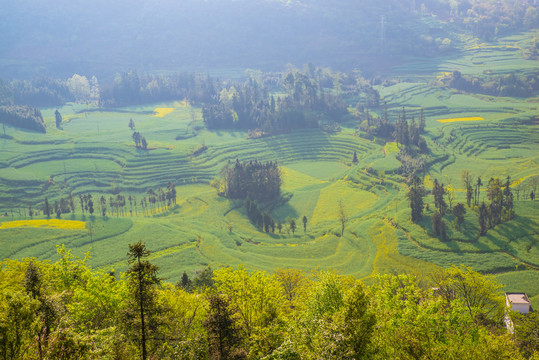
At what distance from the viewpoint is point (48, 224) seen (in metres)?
114

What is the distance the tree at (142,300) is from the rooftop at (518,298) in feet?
204

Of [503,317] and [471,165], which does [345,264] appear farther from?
[471,165]

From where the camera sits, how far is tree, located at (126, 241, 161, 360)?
3381 centimetres

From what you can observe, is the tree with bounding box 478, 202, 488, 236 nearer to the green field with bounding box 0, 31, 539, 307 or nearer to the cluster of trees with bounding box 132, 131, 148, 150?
the green field with bounding box 0, 31, 539, 307

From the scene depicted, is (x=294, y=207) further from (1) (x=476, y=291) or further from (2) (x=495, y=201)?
(1) (x=476, y=291)

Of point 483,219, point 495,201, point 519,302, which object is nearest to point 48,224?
point 519,302

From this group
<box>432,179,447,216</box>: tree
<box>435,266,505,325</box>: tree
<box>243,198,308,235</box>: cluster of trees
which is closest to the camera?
<box>435,266,505,325</box>: tree

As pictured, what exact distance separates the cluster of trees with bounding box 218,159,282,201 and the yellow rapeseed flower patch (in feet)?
164

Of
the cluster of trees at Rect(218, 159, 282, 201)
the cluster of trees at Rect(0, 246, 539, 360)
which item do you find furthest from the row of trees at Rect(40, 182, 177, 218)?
the cluster of trees at Rect(0, 246, 539, 360)

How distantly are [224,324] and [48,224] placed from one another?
91235mm

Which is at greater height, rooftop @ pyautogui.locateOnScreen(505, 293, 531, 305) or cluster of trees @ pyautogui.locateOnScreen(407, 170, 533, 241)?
cluster of trees @ pyautogui.locateOnScreen(407, 170, 533, 241)

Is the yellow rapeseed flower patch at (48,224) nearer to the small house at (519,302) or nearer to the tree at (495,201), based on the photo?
the small house at (519,302)

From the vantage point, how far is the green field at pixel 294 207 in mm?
98188

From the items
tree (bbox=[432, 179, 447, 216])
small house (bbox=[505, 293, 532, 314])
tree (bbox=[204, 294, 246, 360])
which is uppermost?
Answer: tree (bbox=[204, 294, 246, 360])
